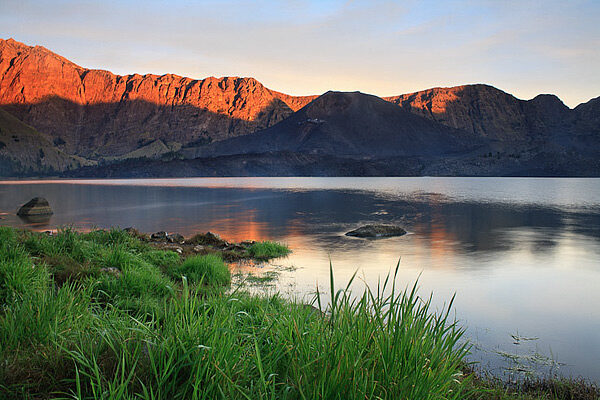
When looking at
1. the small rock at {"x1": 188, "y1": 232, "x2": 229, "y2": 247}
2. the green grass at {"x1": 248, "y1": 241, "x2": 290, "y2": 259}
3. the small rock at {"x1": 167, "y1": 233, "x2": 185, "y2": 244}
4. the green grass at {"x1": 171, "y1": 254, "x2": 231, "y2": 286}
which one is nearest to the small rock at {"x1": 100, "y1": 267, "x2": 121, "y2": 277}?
the green grass at {"x1": 171, "y1": 254, "x2": 231, "y2": 286}

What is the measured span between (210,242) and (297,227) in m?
13.2

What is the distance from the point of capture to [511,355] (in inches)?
317

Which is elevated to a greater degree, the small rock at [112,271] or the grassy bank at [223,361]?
the grassy bank at [223,361]

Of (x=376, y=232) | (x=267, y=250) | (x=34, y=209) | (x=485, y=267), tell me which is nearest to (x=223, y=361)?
(x=267, y=250)

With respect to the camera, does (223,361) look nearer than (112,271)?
Yes

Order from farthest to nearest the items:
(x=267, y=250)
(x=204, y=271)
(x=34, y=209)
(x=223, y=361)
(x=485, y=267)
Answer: (x=34, y=209), (x=267, y=250), (x=485, y=267), (x=204, y=271), (x=223, y=361)

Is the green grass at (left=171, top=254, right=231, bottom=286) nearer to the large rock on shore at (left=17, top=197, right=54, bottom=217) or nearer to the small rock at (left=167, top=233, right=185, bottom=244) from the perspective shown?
the small rock at (left=167, top=233, right=185, bottom=244)

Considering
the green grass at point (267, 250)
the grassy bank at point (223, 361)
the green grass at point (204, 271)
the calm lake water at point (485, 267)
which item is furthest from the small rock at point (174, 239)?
the grassy bank at point (223, 361)

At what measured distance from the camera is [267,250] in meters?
18.6

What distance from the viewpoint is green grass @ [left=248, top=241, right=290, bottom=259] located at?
17922 mm

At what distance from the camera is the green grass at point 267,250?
17922mm

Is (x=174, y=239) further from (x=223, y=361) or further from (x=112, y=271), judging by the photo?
(x=223, y=361)

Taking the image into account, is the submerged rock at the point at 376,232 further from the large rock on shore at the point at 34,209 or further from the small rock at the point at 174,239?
the large rock on shore at the point at 34,209

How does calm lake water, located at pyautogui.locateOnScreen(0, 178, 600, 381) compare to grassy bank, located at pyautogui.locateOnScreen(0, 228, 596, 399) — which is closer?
grassy bank, located at pyautogui.locateOnScreen(0, 228, 596, 399)
